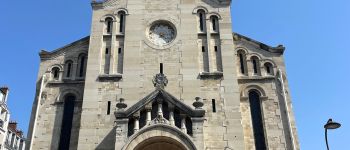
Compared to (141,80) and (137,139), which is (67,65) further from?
(137,139)

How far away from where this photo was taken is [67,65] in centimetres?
2750

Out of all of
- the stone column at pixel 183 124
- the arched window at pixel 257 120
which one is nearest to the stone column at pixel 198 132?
the stone column at pixel 183 124

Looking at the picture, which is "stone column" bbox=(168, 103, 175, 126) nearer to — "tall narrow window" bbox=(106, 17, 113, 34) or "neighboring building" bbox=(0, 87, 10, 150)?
"tall narrow window" bbox=(106, 17, 113, 34)

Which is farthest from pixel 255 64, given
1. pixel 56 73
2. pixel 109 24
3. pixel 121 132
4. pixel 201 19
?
pixel 56 73

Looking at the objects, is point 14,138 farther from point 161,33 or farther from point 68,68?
point 161,33

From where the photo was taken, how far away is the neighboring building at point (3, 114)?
45.1 meters

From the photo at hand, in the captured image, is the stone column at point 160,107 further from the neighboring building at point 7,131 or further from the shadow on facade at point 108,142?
the neighboring building at point 7,131

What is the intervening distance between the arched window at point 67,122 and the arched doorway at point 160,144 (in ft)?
19.0

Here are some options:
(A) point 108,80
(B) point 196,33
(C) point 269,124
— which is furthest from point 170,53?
(C) point 269,124

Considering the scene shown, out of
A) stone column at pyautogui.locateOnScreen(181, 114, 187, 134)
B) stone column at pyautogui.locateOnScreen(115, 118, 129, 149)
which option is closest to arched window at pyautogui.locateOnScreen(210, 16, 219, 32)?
stone column at pyautogui.locateOnScreen(181, 114, 187, 134)

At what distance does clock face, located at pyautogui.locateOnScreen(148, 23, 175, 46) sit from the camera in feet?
88.6

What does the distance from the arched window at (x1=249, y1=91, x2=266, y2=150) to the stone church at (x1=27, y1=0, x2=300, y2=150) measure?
7 cm

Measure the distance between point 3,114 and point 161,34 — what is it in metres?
28.9

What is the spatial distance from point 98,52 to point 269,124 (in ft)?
41.3
